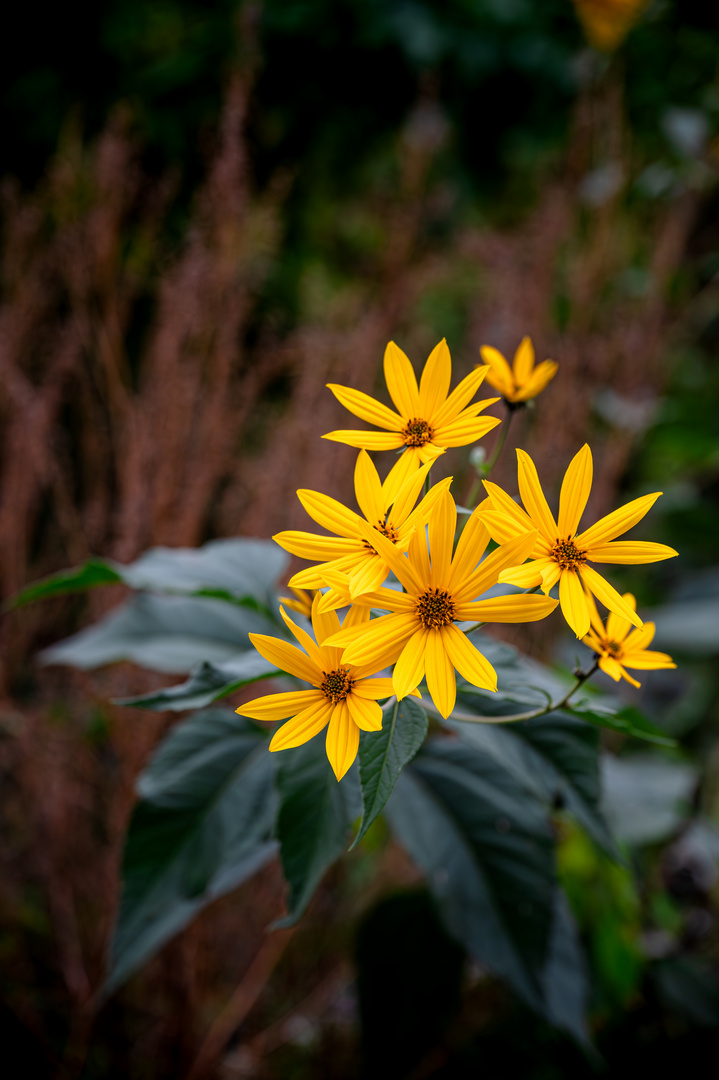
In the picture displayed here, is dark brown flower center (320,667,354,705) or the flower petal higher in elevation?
dark brown flower center (320,667,354,705)

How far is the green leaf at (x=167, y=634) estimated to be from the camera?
539mm

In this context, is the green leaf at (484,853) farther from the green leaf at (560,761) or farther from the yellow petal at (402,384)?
the yellow petal at (402,384)

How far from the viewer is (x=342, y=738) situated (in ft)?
0.86

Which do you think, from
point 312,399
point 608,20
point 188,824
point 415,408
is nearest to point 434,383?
point 415,408

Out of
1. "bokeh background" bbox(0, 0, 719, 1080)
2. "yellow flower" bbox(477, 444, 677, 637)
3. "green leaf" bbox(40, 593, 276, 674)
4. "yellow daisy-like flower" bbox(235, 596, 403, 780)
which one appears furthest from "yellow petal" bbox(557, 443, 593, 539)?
"bokeh background" bbox(0, 0, 719, 1080)

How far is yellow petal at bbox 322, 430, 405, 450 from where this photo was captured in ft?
1.02

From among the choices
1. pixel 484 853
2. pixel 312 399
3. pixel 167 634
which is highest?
pixel 312 399

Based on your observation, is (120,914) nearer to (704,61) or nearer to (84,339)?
(84,339)

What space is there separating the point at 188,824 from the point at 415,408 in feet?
1.15

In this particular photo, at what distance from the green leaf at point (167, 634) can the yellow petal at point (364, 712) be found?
10.3 inches

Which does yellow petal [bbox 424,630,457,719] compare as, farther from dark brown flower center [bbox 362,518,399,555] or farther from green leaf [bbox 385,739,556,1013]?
green leaf [bbox 385,739,556,1013]

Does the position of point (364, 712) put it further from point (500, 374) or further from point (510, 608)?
point (500, 374)

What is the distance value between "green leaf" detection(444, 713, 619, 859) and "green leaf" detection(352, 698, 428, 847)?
0.16 metres

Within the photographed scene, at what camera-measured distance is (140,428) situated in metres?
0.75
